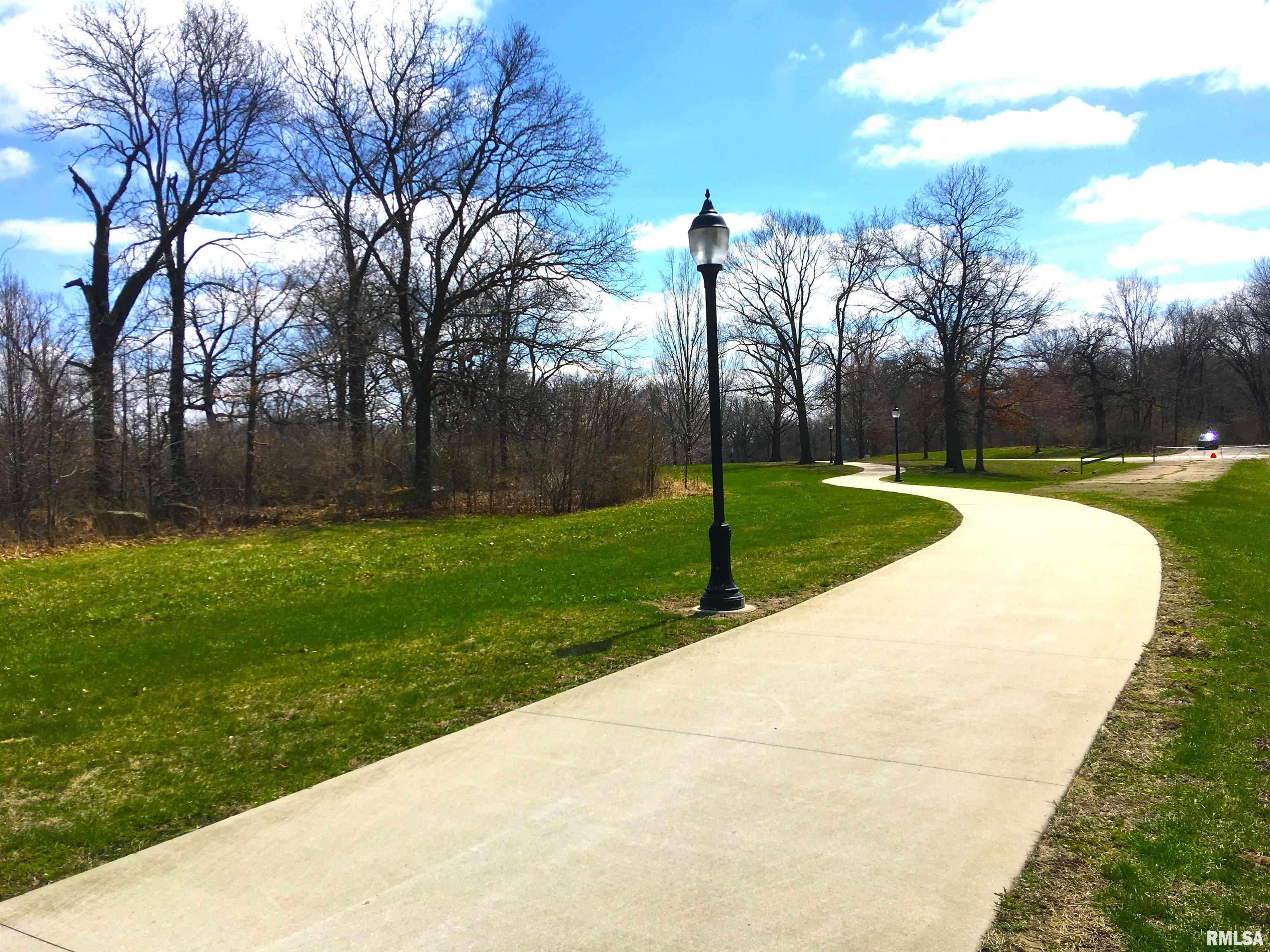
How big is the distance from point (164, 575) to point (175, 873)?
1077 centimetres

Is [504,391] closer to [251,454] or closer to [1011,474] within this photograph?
[251,454]

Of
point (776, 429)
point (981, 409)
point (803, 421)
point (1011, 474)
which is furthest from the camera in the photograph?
point (776, 429)

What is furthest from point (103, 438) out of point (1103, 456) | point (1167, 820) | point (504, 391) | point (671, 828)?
point (1103, 456)

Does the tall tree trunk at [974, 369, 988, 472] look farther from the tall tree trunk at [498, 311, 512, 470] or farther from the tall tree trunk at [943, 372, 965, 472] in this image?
the tall tree trunk at [498, 311, 512, 470]

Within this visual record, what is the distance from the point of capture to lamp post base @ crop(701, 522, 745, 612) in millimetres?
8328

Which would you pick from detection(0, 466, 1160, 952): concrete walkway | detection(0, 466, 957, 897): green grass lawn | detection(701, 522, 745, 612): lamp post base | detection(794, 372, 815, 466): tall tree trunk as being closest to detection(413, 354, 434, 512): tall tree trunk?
detection(0, 466, 957, 897): green grass lawn

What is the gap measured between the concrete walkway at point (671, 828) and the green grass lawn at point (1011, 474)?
22.1 m

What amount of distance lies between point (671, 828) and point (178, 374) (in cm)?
2573

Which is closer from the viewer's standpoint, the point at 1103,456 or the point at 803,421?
the point at 1103,456

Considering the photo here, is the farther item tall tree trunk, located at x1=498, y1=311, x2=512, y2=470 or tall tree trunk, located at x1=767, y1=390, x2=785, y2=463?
tall tree trunk, located at x1=767, y1=390, x2=785, y2=463

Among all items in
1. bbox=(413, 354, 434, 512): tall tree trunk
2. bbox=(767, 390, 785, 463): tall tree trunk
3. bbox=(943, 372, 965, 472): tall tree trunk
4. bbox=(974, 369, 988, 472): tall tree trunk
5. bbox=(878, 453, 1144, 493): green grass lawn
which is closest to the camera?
bbox=(413, 354, 434, 512): tall tree trunk

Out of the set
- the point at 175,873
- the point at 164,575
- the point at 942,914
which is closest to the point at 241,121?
the point at 164,575

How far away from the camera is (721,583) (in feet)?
27.8

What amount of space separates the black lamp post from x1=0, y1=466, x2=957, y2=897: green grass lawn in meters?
0.51
